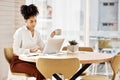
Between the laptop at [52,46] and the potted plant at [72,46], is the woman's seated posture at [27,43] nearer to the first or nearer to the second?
the laptop at [52,46]

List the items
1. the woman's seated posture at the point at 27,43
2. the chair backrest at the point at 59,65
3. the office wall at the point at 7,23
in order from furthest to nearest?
the office wall at the point at 7,23
the woman's seated posture at the point at 27,43
the chair backrest at the point at 59,65

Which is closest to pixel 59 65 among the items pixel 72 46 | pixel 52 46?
pixel 52 46

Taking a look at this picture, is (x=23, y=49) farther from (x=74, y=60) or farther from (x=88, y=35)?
(x=88, y=35)

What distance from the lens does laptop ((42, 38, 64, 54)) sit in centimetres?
323

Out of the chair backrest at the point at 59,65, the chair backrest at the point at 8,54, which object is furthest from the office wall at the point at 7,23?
the chair backrest at the point at 59,65

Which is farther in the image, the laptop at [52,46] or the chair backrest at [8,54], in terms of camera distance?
the chair backrest at [8,54]

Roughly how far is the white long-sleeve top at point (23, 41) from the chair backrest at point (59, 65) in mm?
743

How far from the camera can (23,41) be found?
3705 millimetres

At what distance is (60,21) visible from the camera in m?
5.50

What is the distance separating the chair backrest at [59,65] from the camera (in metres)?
2.74

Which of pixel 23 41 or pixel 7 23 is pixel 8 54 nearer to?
pixel 23 41

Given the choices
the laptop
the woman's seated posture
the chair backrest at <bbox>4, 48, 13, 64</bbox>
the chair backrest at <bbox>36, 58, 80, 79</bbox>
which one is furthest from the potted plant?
the chair backrest at <bbox>4, 48, 13, 64</bbox>

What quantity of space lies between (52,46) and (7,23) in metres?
1.93

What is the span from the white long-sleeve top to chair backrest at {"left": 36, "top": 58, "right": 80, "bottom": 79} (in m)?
0.74
